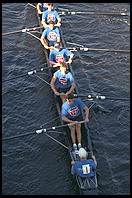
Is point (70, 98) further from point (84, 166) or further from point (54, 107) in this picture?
point (54, 107)

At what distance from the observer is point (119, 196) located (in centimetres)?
1182

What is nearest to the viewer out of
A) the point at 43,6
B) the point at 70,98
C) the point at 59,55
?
the point at 70,98

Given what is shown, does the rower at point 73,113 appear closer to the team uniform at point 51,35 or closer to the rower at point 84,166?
the rower at point 84,166

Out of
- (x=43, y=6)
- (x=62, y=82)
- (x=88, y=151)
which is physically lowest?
(x=88, y=151)

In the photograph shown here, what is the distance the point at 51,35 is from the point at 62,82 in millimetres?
3511

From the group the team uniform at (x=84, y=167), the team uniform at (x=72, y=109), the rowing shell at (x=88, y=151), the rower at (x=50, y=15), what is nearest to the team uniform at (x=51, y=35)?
the rower at (x=50, y=15)

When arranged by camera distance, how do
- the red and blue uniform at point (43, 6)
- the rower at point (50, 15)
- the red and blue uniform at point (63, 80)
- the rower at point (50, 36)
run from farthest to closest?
the red and blue uniform at point (43, 6) < the rower at point (50, 15) < the rower at point (50, 36) < the red and blue uniform at point (63, 80)

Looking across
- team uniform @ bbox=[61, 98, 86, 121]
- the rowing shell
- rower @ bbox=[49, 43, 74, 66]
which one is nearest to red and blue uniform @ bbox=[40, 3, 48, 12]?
rower @ bbox=[49, 43, 74, 66]

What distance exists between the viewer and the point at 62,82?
14.2 m

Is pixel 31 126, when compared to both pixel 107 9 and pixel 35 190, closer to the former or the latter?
pixel 35 190

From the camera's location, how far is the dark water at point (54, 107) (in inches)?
489

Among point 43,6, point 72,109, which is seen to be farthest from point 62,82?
point 43,6

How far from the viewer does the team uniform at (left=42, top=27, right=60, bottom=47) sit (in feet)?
54.6

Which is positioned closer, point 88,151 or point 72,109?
point 88,151
